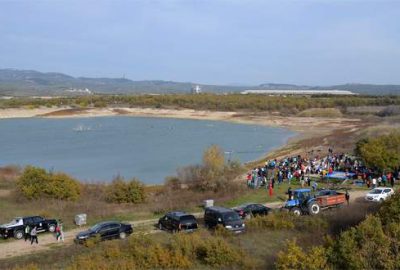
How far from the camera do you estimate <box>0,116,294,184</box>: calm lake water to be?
50531 mm

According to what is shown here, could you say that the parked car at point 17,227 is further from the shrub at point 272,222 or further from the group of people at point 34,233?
the shrub at point 272,222

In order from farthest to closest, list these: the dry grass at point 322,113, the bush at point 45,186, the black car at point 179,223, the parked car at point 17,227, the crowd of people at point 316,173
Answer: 1. the dry grass at point 322,113
2. the crowd of people at point 316,173
3. the bush at point 45,186
4. the parked car at point 17,227
5. the black car at point 179,223

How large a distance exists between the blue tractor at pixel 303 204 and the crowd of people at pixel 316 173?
5.56 meters

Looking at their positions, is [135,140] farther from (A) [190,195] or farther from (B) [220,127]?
(A) [190,195]

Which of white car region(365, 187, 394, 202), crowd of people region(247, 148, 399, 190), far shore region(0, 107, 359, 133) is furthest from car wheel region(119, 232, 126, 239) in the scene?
far shore region(0, 107, 359, 133)

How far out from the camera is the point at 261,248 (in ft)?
60.4

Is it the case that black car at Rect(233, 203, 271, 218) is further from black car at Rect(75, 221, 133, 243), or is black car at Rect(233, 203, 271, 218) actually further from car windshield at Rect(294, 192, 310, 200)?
black car at Rect(75, 221, 133, 243)

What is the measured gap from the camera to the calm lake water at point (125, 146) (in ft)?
166

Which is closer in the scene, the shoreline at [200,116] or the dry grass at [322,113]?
the shoreline at [200,116]

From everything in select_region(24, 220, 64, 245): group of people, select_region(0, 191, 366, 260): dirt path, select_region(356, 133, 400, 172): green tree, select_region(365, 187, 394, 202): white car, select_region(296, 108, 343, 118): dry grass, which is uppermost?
select_region(356, 133, 400, 172): green tree

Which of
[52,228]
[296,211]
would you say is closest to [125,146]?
[52,228]

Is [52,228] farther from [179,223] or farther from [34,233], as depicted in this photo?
[179,223]

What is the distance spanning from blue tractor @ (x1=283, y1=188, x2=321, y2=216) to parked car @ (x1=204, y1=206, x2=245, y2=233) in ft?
10.1

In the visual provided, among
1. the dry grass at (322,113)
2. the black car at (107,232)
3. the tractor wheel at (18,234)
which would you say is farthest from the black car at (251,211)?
the dry grass at (322,113)
